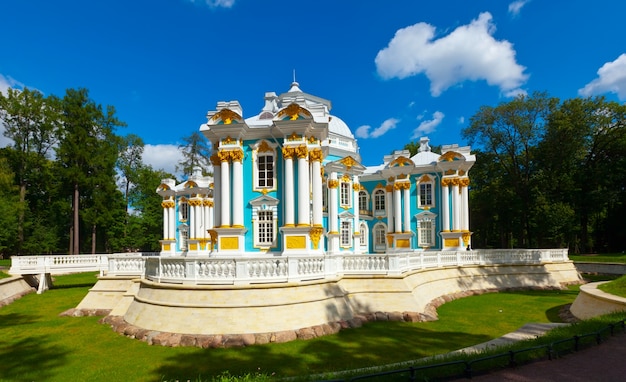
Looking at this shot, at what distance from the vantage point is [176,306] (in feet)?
33.9

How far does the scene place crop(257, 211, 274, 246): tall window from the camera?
15852mm

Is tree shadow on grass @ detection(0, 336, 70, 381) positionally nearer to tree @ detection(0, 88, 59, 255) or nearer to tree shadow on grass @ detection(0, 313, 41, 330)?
tree shadow on grass @ detection(0, 313, 41, 330)

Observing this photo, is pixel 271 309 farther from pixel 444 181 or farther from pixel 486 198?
pixel 486 198

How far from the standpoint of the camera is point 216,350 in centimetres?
917

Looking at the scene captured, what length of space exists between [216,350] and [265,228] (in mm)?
7176

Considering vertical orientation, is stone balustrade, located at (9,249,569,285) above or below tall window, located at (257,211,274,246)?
below

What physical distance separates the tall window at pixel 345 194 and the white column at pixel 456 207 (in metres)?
7.70

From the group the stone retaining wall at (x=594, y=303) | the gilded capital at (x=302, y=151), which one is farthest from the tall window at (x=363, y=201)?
the stone retaining wall at (x=594, y=303)

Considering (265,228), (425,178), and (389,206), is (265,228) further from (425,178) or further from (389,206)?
(425,178)

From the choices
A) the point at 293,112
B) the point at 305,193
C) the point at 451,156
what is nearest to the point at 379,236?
the point at 451,156

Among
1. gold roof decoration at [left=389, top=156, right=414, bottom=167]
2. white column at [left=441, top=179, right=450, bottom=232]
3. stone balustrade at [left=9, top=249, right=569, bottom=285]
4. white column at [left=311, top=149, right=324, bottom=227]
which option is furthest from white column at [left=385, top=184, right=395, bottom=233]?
white column at [left=311, top=149, right=324, bottom=227]

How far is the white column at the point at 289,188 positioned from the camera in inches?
591

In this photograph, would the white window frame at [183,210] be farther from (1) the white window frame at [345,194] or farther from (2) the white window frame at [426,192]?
(2) the white window frame at [426,192]

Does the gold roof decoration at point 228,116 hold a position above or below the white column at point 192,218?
above
